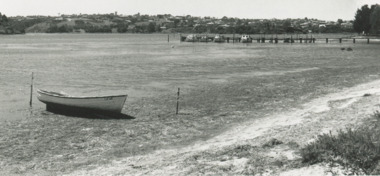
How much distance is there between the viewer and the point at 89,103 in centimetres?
2427

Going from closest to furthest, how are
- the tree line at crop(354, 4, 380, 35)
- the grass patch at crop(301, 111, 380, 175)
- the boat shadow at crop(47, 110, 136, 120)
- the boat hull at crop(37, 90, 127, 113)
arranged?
the grass patch at crop(301, 111, 380, 175), the boat shadow at crop(47, 110, 136, 120), the boat hull at crop(37, 90, 127, 113), the tree line at crop(354, 4, 380, 35)

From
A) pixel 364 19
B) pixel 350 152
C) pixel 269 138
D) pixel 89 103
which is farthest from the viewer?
pixel 364 19

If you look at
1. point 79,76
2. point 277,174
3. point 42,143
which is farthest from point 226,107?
point 79,76

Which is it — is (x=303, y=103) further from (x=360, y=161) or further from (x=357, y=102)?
(x=360, y=161)

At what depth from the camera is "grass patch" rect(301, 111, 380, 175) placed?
10.7m

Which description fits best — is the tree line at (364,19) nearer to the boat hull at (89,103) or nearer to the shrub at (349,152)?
the boat hull at (89,103)

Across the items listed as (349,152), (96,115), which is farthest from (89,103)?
(349,152)

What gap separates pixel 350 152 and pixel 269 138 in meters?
4.83

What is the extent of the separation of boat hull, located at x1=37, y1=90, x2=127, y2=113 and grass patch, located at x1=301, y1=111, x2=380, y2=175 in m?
13.7

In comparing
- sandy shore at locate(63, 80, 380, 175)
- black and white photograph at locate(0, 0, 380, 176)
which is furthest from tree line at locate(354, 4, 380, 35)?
sandy shore at locate(63, 80, 380, 175)

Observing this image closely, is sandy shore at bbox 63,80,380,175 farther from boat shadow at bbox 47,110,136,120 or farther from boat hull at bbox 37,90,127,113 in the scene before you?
boat hull at bbox 37,90,127,113

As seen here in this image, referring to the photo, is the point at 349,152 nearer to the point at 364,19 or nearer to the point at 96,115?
the point at 96,115

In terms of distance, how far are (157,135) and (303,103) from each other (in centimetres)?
1046

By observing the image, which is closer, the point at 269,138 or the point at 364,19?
the point at 269,138
